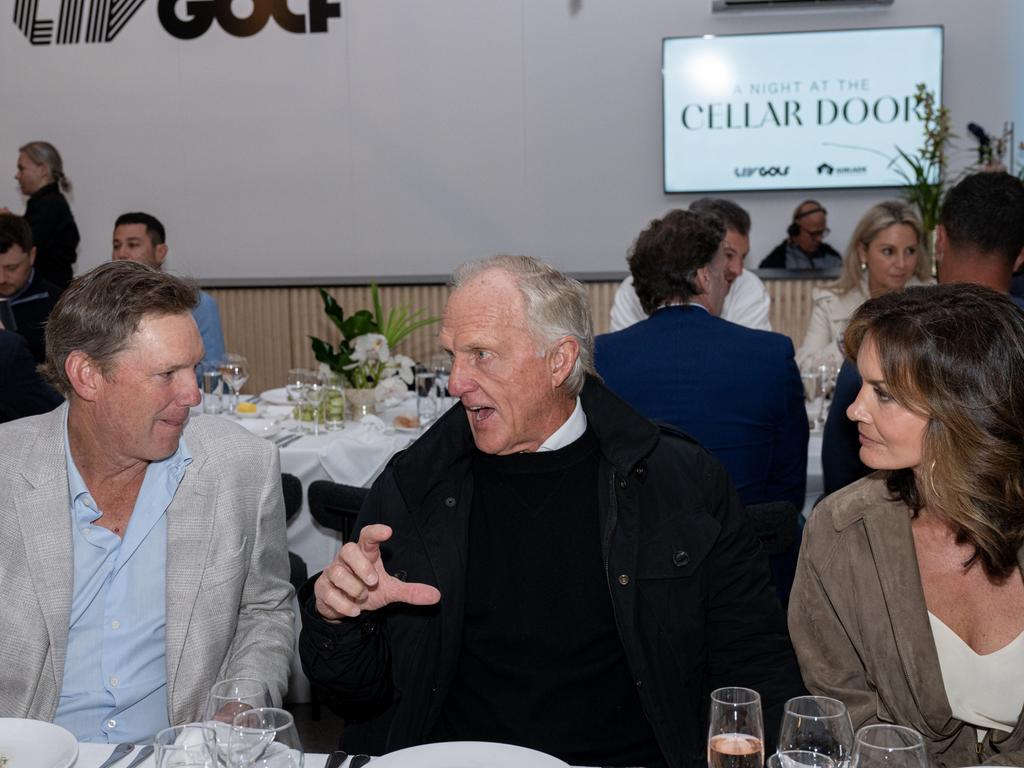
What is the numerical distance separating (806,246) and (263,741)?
684 centimetres

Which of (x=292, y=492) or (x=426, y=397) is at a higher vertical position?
(x=426, y=397)

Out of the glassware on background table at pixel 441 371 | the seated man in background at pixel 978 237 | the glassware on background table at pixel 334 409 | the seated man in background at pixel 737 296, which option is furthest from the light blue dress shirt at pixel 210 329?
→ the seated man in background at pixel 978 237

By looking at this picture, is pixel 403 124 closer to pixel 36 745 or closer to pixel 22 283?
pixel 22 283

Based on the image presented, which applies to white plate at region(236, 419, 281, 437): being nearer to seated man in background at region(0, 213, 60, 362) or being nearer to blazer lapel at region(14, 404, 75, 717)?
seated man in background at region(0, 213, 60, 362)

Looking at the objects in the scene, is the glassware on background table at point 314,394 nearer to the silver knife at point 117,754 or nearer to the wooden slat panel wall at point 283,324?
the silver knife at point 117,754

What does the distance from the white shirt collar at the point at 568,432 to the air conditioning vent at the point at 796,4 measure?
632 centimetres

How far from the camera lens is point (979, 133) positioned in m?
6.92

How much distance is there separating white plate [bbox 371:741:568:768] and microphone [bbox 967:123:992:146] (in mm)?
5758

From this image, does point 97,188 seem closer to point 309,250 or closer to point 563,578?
point 309,250

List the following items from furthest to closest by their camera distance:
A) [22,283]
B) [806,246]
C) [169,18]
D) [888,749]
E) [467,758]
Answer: [169,18], [806,246], [22,283], [467,758], [888,749]

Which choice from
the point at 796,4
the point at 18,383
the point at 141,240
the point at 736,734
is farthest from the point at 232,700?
the point at 796,4

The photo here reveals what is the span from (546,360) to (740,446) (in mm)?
1309

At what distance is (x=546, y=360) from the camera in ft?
6.91

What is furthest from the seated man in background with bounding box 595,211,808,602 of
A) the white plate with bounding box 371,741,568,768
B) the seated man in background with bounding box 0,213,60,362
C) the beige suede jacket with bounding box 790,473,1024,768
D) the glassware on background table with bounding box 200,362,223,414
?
the seated man in background with bounding box 0,213,60,362
